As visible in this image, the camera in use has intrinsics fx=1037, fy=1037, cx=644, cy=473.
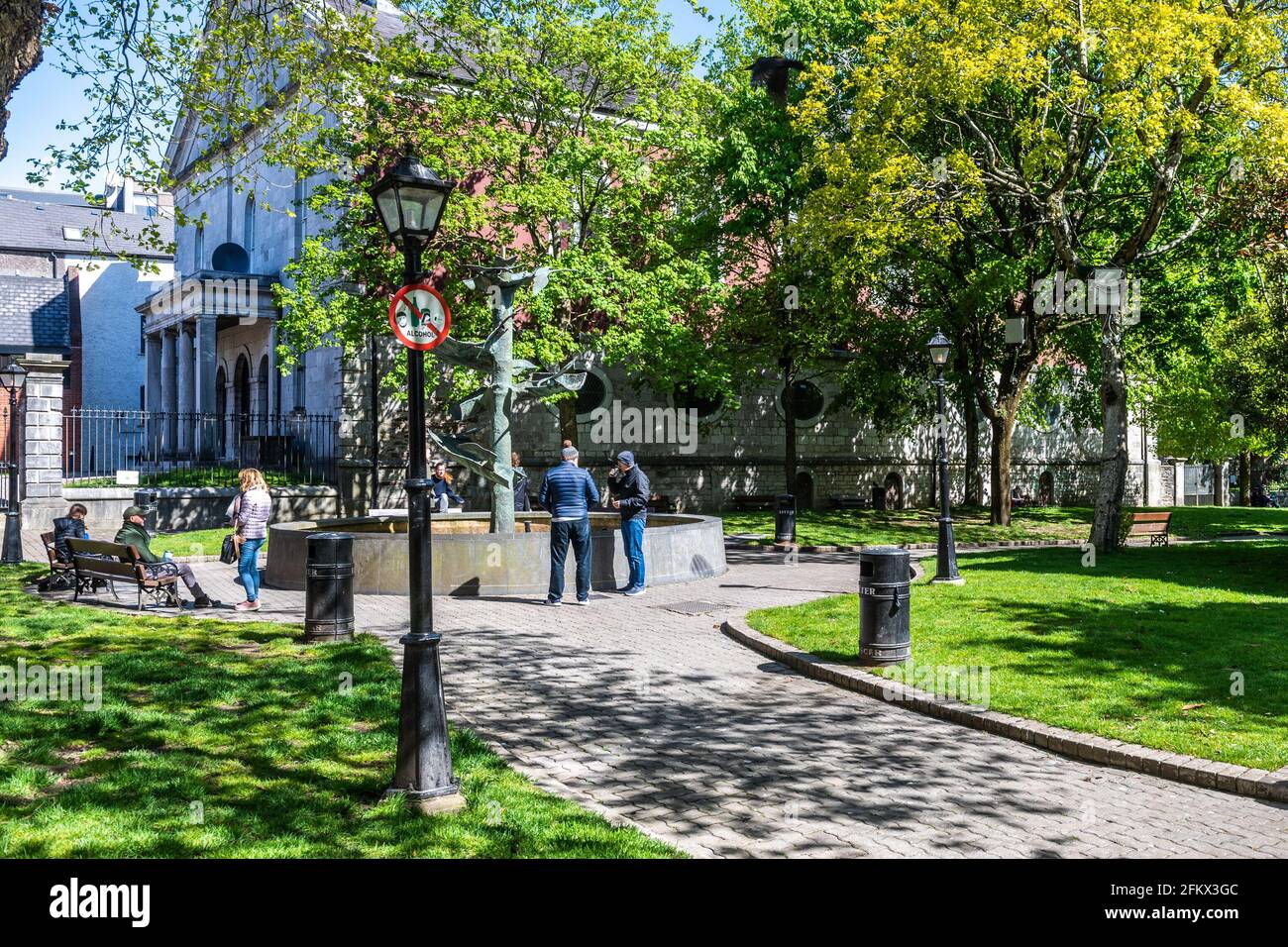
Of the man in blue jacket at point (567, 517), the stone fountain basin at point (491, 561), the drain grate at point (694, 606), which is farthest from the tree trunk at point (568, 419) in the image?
the drain grate at point (694, 606)

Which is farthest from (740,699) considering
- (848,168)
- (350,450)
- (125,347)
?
(125,347)

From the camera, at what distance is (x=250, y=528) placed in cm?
1276

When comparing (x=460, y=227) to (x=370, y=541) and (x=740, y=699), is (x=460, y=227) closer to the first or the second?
(x=370, y=541)

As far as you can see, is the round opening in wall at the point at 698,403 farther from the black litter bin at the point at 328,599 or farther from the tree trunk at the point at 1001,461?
the black litter bin at the point at 328,599

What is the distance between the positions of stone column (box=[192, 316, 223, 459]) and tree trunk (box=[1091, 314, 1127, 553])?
950 inches

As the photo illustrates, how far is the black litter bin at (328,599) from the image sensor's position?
35.0 feet

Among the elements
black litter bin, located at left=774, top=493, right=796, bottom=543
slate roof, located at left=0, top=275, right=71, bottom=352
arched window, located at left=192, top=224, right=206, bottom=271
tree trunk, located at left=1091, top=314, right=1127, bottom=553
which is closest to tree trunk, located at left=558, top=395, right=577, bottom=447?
black litter bin, located at left=774, top=493, right=796, bottom=543

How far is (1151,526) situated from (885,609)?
50.7 feet

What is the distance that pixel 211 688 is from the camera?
834 centimetres

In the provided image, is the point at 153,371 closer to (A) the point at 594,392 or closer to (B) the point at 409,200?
(A) the point at 594,392

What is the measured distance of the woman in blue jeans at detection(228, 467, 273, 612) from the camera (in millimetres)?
12766

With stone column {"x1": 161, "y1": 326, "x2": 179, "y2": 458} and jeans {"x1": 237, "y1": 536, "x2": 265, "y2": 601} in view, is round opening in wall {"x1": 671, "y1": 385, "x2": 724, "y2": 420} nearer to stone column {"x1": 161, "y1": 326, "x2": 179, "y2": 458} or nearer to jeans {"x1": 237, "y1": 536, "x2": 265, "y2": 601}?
stone column {"x1": 161, "y1": 326, "x2": 179, "y2": 458}

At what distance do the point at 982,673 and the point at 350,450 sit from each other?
22.9m

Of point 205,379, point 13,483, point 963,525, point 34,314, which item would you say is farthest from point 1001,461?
point 34,314
